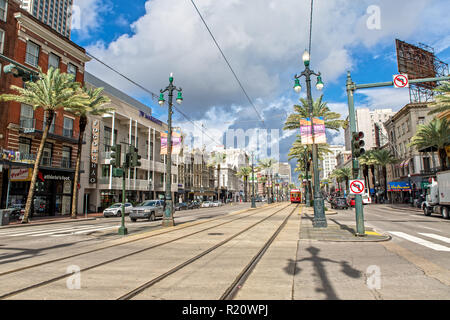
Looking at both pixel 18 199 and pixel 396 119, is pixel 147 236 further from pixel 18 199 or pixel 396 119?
pixel 396 119

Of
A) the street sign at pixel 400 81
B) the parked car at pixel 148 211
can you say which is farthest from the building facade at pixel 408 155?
the parked car at pixel 148 211

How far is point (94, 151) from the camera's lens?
39062 millimetres

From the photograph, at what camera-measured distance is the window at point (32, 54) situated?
1191 inches

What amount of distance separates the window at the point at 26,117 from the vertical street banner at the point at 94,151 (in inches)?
382

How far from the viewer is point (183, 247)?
10.2 metres

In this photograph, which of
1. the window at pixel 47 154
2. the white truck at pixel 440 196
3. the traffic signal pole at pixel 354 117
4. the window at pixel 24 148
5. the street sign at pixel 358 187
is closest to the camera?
the street sign at pixel 358 187

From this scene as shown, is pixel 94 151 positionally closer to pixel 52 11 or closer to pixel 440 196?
pixel 440 196

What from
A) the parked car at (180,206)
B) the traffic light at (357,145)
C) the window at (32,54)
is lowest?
the parked car at (180,206)

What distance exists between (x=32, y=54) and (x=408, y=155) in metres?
64.8

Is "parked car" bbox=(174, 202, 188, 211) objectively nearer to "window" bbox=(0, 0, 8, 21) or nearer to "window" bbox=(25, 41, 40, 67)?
"window" bbox=(25, 41, 40, 67)

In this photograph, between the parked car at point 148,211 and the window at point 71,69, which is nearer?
the parked car at point 148,211

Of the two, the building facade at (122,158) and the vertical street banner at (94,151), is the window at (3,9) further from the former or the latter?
the vertical street banner at (94,151)

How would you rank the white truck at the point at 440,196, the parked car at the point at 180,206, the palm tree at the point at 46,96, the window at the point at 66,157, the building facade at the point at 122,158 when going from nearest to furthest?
the white truck at the point at 440,196, the palm tree at the point at 46,96, the window at the point at 66,157, the building facade at the point at 122,158, the parked car at the point at 180,206
